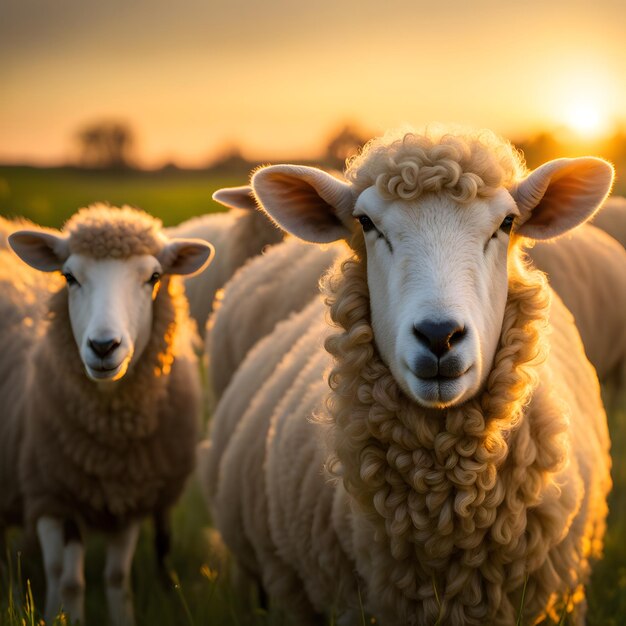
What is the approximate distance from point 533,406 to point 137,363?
7.45 ft

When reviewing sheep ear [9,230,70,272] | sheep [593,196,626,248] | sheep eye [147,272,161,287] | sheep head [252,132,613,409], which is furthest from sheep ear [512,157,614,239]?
sheep [593,196,626,248]

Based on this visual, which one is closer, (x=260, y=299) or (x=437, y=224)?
(x=437, y=224)

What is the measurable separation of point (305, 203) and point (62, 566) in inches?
92.6

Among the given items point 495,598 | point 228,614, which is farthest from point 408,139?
point 228,614

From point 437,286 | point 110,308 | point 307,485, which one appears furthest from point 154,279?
point 437,286

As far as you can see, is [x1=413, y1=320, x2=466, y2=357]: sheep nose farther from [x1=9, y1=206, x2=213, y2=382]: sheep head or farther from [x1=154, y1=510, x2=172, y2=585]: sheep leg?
[x1=154, y1=510, x2=172, y2=585]: sheep leg

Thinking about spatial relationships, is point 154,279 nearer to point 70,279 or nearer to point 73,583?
point 70,279

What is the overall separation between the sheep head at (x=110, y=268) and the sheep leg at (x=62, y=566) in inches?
29.1

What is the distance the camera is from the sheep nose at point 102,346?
379 cm

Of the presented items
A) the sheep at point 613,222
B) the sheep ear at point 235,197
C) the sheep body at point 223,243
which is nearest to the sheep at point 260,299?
the sheep ear at point 235,197

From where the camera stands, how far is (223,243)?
6750mm

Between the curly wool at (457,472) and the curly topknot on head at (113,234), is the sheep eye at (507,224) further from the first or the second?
the curly topknot on head at (113,234)

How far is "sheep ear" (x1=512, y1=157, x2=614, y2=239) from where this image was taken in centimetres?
261

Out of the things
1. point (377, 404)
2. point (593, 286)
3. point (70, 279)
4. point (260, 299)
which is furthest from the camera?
point (593, 286)
